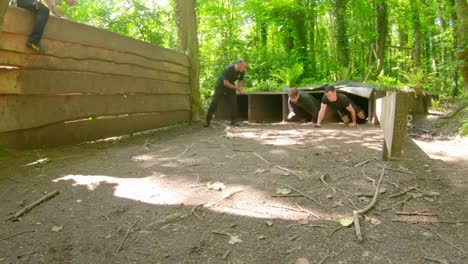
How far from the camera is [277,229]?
246 cm

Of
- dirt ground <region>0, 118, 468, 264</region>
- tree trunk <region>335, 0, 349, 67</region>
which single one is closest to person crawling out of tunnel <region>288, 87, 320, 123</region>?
dirt ground <region>0, 118, 468, 264</region>

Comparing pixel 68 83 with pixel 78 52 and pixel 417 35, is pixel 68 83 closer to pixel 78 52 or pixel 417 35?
pixel 78 52

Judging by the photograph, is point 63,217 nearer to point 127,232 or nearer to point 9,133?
point 127,232

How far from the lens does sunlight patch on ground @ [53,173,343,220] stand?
271 cm

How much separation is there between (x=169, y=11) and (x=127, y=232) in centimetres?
1005

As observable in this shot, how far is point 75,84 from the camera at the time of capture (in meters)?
5.20

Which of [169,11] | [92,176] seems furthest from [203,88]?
[92,176]

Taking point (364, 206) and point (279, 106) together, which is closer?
point (364, 206)

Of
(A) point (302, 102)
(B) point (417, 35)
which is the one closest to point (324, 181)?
(A) point (302, 102)

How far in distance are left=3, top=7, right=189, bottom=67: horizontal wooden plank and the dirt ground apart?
160 cm

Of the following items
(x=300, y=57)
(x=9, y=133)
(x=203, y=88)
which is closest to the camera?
(x=9, y=133)

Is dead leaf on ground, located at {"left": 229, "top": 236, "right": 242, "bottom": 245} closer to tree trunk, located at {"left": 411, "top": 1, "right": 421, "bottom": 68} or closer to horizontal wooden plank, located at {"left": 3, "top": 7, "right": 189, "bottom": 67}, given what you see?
horizontal wooden plank, located at {"left": 3, "top": 7, "right": 189, "bottom": 67}

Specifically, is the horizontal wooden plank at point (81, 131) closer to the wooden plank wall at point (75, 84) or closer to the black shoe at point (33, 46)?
the wooden plank wall at point (75, 84)

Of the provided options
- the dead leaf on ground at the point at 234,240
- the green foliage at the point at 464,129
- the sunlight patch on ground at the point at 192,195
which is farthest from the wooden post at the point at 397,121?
the green foliage at the point at 464,129
